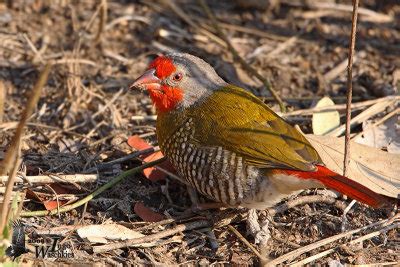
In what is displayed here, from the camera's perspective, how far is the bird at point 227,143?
13.3 feet

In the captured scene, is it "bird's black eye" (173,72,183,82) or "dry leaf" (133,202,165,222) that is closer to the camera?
"dry leaf" (133,202,165,222)

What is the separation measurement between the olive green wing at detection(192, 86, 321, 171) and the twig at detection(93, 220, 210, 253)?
0.51 metres

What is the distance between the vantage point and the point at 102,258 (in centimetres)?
399

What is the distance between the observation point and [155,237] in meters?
4.16

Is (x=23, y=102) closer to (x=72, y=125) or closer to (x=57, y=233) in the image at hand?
(x=72, y=125)

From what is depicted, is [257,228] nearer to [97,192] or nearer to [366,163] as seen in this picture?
[366,163]

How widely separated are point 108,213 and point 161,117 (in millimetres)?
692

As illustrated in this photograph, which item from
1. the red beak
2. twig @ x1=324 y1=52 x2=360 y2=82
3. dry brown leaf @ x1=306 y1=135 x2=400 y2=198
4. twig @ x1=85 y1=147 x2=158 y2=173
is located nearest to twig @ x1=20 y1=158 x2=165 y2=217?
twig @ x1=85 y1=147 x2=158 y2=173

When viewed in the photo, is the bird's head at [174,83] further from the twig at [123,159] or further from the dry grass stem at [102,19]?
the dry grass stem at [102,19]

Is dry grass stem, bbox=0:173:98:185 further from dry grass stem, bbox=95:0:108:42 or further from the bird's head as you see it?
dry grass stem, bbox=95:0:108:42

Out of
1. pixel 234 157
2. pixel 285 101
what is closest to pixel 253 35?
pixel 285 101

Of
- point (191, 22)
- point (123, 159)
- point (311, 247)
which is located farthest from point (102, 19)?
point (311, 247)

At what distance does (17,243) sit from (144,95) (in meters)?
2.24

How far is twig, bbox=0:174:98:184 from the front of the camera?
4.43m
